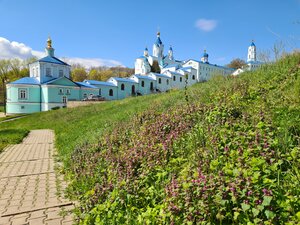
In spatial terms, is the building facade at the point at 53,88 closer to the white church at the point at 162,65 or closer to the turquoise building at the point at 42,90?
the turquoise building at the point at 42,90

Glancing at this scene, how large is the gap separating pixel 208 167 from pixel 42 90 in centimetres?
4301

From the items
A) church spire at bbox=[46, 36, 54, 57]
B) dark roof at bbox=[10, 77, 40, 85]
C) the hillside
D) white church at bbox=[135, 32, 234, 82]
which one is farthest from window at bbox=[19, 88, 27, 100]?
the hillside

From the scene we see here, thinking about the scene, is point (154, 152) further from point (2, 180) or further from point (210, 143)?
point (2, 180)

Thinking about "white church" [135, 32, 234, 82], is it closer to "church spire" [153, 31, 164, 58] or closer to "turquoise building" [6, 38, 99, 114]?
"church spire" [153, 31, 164, 58]

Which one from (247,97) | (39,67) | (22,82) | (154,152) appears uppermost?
(39,67)

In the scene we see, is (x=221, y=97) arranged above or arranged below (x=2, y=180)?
above

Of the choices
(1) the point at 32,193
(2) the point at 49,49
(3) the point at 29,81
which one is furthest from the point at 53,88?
(1) the point at 32,193

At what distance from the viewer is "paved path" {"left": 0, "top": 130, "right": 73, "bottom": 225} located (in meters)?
3.52

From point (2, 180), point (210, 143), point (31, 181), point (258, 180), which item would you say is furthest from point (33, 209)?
point (258, 180)

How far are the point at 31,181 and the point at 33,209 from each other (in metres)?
1.63

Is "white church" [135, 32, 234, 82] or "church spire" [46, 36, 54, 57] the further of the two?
"white church" [135, 32, 234, 82]

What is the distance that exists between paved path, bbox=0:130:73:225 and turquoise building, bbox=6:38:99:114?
3548 cm

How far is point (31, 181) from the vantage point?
5.24 metres

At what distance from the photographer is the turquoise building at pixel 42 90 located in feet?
132
